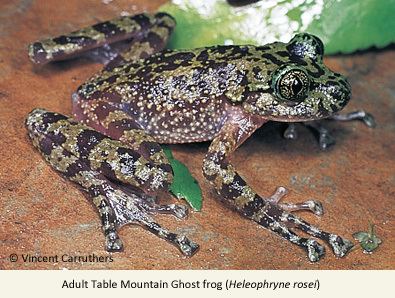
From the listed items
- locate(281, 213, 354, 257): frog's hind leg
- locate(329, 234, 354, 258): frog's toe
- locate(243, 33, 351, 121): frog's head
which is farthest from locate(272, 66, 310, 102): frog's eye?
locate(329, 234, 354, 258): frog's toe

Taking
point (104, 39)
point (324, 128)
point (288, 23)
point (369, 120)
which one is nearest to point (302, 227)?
point (324, 128)

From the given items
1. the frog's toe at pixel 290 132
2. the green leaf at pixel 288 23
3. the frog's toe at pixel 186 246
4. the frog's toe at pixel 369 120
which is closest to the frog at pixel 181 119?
the frog's toe at pixel 186 246

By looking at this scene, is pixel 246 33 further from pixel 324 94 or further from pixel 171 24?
pixel 324 94

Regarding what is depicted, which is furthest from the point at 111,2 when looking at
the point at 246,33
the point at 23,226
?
the point at 23,226

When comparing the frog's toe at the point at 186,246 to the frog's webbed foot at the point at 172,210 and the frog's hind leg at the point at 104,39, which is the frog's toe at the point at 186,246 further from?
the frog's hind leg at the point at 104,39

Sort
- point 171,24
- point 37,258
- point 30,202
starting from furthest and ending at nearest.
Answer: point 171,24 < point 30,202 < point 37,258
